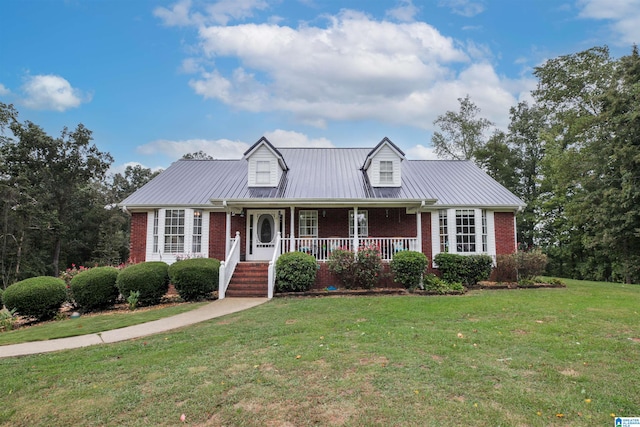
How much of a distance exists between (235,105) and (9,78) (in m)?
12.4

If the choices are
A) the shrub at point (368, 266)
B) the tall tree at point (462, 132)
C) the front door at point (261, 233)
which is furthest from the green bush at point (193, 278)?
the tall tree at point (462, 132)

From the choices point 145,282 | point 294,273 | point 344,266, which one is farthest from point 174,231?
point 344,266

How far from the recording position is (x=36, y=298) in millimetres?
9695

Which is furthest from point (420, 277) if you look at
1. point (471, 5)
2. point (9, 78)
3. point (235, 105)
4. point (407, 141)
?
point (9, 78)

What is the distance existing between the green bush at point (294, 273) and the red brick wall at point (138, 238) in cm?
647

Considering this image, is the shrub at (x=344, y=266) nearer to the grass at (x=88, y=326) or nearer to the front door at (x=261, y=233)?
the front door at (x=261, y=233)

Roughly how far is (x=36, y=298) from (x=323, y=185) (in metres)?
10.6

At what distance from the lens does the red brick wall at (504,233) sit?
45.9 feet

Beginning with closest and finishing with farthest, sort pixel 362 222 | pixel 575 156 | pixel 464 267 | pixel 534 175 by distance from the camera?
pixel 464 267 < pixel 362 222 < pixel 575 156 < pixel 534 175

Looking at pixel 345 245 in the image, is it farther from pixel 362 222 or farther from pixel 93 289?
pixel 93 289

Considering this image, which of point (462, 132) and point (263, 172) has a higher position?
point (462, 132)

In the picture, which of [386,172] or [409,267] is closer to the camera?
[409,267]

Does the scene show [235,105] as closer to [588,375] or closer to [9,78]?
[9,78]

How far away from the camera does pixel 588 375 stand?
4070mm
